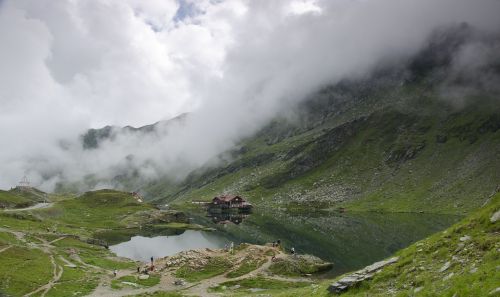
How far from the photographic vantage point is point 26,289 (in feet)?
216

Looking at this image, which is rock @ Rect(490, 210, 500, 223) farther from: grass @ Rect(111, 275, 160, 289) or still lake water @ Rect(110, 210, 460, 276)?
still lake water @ Rect(110, 210, 460, 276)

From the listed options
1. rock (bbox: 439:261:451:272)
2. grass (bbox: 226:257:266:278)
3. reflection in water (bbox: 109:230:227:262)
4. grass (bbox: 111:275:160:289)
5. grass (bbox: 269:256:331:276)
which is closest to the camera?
rock (bbox: 439:261:451:272)

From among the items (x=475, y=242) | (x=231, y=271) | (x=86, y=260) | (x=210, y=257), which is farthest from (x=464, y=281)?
(x=86, y=260)

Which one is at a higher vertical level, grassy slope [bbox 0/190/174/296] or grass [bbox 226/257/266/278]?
grassy slope [bbox 0/190/174/296]

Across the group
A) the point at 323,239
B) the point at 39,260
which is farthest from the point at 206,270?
the point at 323,239

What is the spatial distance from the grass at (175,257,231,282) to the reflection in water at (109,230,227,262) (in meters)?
37.5

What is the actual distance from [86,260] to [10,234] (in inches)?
1182

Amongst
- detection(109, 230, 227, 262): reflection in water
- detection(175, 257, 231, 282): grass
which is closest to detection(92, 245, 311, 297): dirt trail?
detection(175, 257, 231, 282): grass

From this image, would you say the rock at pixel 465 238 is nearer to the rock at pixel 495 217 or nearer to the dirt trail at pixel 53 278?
the rock at pixel 495 217

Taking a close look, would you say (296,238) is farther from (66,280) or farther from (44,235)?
(66,280)

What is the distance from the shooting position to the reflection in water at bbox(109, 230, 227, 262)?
127 m

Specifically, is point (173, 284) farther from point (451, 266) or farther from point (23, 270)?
point (451, 266)

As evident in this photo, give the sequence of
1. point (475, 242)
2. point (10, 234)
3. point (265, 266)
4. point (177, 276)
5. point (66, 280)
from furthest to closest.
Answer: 1. point (10, 234)
2. point (265, 266)
3. point (177, 276)
4. point (66, 280)
5. point (475, 242)

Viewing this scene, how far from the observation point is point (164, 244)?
149 metres
